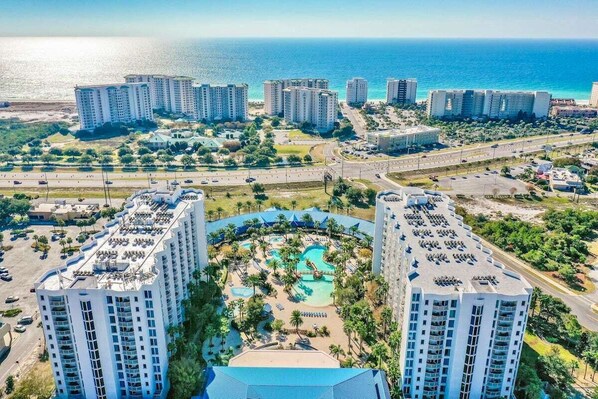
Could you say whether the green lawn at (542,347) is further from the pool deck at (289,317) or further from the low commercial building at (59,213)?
the low commercial building at (59,213)

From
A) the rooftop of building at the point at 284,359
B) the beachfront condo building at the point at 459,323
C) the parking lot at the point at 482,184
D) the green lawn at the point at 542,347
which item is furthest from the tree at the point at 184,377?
the parking lot at the point at 482,184

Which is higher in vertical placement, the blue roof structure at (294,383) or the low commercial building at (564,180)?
the low commercial building at (564,180)

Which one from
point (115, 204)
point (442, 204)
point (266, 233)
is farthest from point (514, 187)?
point (115, 204)

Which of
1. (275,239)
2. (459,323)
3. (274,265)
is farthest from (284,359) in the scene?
(275,239)

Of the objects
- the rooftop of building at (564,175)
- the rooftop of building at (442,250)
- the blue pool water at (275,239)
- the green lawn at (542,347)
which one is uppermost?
the rooftop of building at (442,250)

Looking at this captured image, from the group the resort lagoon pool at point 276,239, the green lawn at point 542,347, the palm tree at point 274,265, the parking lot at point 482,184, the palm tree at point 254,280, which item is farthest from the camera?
the parking lot at point 482,184

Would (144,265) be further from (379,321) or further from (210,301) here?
(379,321)

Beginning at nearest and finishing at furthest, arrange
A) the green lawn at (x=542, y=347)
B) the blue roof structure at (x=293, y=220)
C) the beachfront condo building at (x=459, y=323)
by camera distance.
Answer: the beachfront condo building at (x=459, y=323)
the green lawn at (x=542, y=347)
the blue roof structure at (x=293, y=220)
